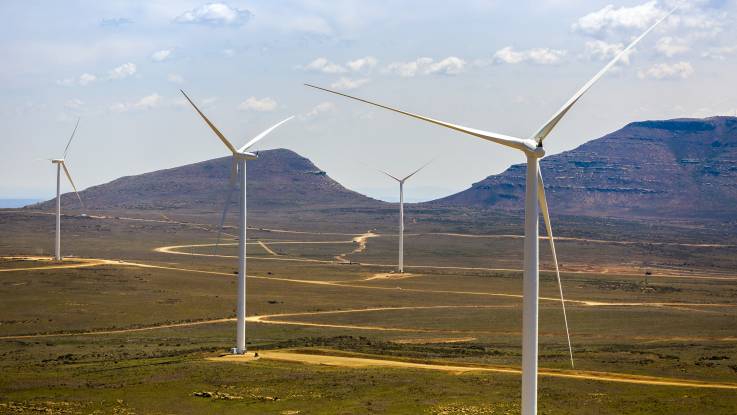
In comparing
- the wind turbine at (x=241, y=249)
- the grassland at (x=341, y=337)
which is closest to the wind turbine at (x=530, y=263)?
the grassland at (x=341, y=337)

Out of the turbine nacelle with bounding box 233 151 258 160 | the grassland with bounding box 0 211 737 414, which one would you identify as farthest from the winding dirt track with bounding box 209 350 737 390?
the turbine nacelle with bounding box 233 151 258 160

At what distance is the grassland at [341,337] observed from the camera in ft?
175

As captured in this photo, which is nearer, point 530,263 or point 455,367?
point 530,263

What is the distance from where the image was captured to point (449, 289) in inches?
→ 5335

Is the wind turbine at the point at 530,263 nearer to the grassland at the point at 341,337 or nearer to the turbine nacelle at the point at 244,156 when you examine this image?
the grassland at the point at 341,337

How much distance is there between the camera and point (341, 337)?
275 feet

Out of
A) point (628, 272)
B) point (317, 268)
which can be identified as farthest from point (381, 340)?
point (628, 272)

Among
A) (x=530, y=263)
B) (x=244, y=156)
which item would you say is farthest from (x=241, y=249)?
(x=530, y=263)

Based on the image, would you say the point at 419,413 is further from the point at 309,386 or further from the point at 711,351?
the point at 711,351

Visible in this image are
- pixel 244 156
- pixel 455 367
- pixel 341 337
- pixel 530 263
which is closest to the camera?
pixel 530 263

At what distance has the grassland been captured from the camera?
53.4m

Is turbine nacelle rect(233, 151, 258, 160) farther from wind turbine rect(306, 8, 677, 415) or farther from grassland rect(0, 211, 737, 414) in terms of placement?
wind turbine rect(306, 8, 677, 415)

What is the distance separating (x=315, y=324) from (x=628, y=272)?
101 metres

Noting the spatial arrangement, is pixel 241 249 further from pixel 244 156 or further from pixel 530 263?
pixel 530 263
